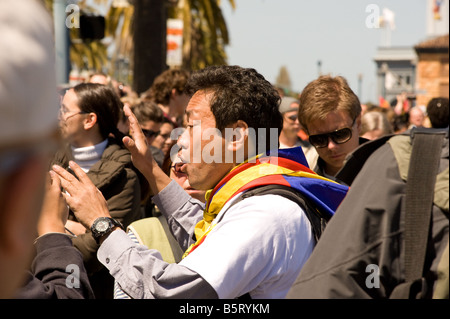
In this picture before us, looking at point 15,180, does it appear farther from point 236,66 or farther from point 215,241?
point 236,66

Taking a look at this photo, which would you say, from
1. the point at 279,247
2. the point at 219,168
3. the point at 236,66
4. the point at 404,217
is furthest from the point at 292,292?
the point at 236,66

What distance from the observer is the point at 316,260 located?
6.01 feet

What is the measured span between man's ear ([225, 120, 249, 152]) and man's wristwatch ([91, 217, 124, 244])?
0.56 m

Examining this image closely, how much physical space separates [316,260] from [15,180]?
1180mm

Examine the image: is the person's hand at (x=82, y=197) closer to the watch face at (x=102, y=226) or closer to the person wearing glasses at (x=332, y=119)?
the watch face at (x=102, y=226)

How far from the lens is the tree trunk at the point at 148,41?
11039 mm

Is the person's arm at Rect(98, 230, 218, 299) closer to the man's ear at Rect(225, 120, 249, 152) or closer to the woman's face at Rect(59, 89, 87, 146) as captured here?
the man's ear at Rect(225, 120, 249, 152)

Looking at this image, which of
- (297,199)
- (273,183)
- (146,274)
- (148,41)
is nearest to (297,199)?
(297,199)

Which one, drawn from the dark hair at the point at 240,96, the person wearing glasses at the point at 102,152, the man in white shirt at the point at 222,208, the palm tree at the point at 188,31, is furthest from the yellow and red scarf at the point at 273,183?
the palm tree at the point at 188,31

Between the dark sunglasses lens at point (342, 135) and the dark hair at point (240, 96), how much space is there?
1.19m

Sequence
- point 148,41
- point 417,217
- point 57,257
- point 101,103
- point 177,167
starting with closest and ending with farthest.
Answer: point 417,217 < point 57,257 < point 177,167 < point 101,103 < point 148,41

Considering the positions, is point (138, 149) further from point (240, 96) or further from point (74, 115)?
point (74, 115)

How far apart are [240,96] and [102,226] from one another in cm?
77

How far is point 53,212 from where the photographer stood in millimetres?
2434
